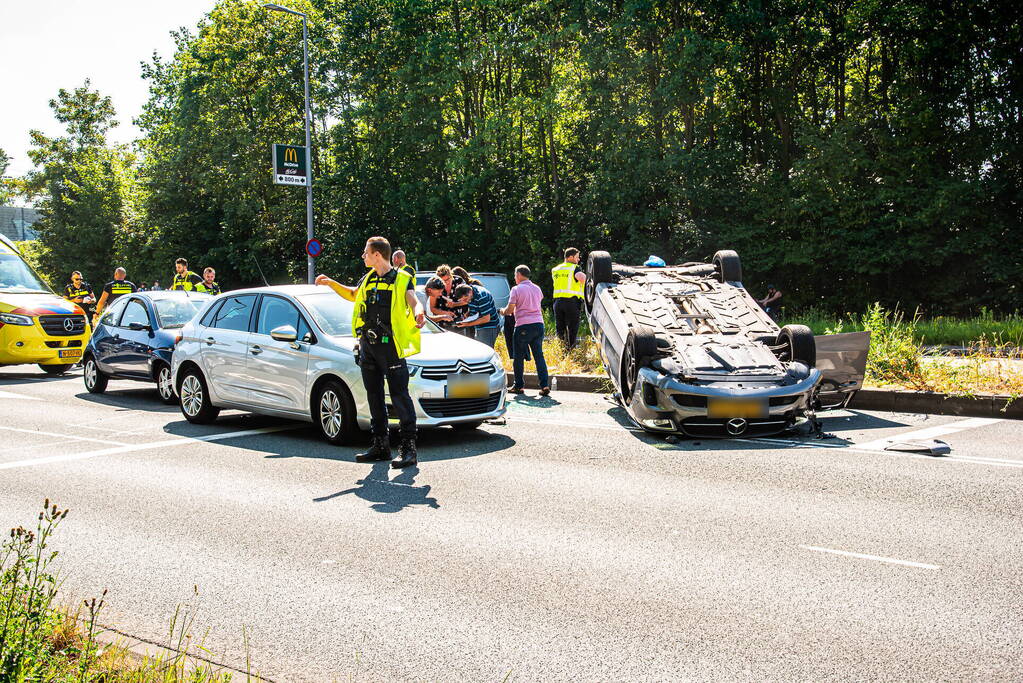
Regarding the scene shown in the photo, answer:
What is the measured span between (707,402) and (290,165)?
2352 centimetres

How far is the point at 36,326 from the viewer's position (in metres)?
16.7

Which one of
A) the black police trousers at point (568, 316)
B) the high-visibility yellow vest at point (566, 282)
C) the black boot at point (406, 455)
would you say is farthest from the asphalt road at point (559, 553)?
the black police trousers at point (568, 316)

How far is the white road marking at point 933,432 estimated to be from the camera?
868 centimetres

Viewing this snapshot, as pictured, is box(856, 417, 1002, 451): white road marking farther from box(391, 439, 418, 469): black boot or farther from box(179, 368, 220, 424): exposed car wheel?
box(179, 368, 220, 424): exposed car wheel

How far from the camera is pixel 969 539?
219 inches

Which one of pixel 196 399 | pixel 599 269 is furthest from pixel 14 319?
pixel 599 269

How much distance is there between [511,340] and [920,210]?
13578 mm

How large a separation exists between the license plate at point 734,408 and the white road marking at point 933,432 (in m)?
0.94

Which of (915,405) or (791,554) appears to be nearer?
(791,554)

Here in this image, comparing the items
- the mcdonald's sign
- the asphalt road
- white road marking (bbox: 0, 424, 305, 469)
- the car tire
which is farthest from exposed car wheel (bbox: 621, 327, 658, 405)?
the mcdonald's sign

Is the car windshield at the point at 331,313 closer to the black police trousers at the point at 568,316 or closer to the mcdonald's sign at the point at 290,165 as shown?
the black police trousers at the point at 568,316

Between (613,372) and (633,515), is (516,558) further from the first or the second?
(613,372)

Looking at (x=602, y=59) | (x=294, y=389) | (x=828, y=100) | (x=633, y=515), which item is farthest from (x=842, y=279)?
(x=633, y=515)

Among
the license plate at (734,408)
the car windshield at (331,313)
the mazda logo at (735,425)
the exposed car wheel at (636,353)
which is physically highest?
the car windshield at (331,313)
